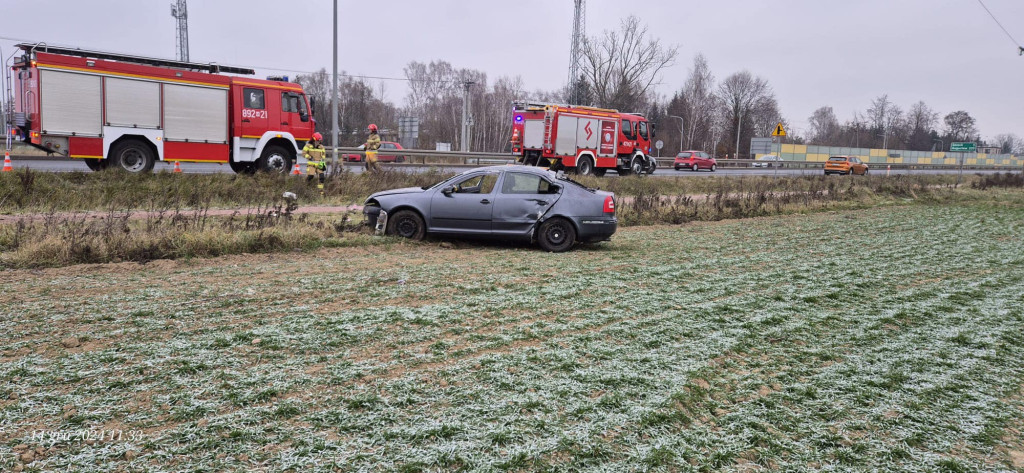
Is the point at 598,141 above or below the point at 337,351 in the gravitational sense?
above

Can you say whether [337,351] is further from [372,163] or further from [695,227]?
[372,163]

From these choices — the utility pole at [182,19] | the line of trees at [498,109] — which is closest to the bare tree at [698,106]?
the line of trees at [498,109]

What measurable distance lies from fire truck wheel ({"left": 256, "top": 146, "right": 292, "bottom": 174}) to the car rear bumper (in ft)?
40.6

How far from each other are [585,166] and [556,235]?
20495 mm

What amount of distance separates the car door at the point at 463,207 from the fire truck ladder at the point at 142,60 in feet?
39.9

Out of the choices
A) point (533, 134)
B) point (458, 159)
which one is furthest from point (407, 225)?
point (458, 159)

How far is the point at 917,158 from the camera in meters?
91.2

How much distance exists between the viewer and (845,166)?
158 feet

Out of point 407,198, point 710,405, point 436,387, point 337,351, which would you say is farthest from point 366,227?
point 710,405

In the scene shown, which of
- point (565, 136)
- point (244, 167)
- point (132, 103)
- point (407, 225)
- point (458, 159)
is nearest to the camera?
point (407, 225)

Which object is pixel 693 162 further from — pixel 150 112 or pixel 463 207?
pixel 463 207

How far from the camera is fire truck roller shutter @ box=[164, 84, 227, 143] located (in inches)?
762

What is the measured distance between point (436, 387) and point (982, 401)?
372 cm

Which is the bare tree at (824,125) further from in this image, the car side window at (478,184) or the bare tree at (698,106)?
the car side window at (478,184)
